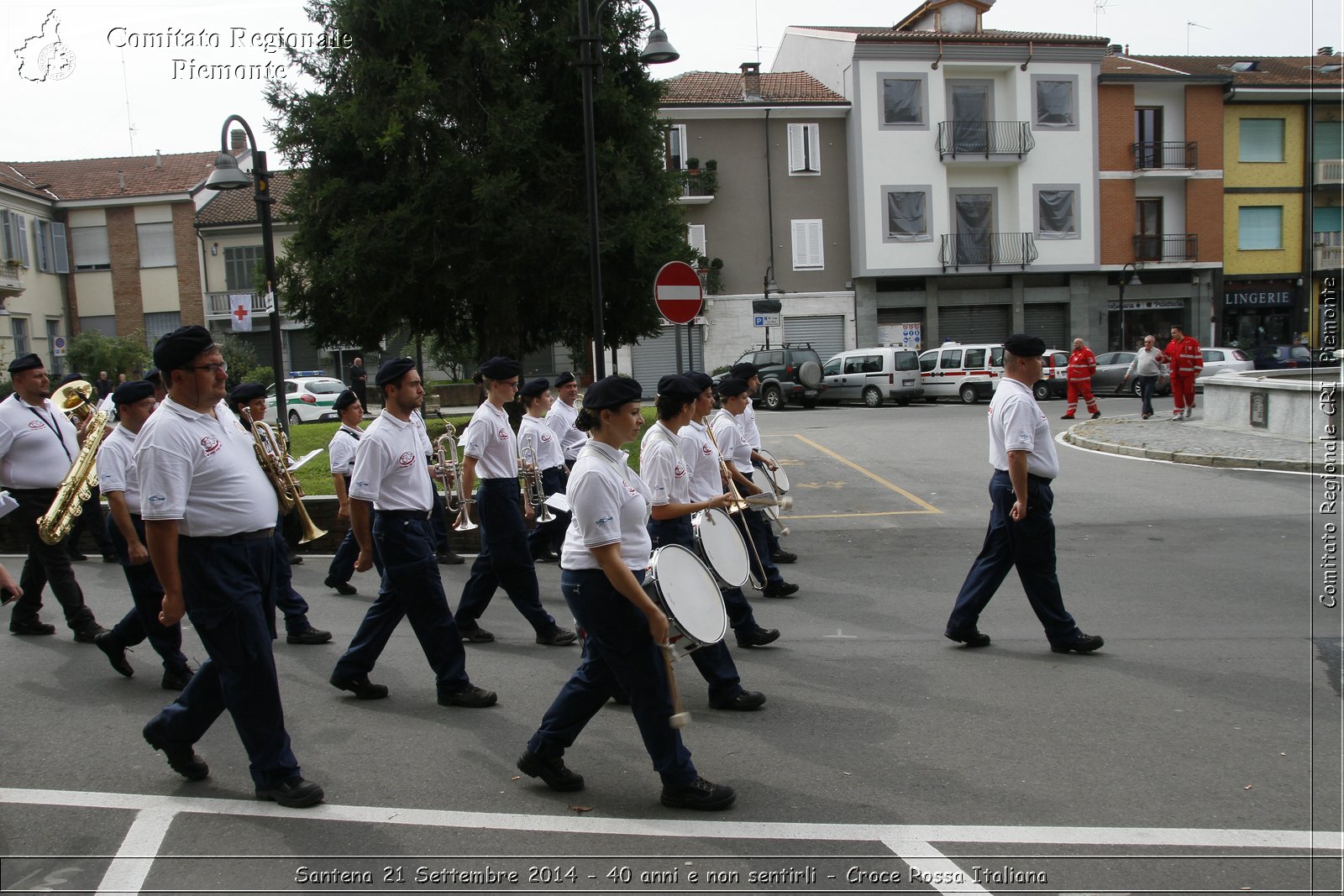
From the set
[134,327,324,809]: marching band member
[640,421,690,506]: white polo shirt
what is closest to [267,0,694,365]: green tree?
[640,421,690,506]: white polo shirt

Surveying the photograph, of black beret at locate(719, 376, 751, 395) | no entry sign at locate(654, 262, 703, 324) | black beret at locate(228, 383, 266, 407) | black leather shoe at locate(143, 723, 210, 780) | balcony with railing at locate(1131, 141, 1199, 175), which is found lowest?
black leather shoe at locate(143, 723, 210, 780)

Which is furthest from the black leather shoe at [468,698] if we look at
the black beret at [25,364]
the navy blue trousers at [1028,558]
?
the black beret at [25,364]

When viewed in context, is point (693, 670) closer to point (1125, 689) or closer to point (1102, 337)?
point (1125, 689)

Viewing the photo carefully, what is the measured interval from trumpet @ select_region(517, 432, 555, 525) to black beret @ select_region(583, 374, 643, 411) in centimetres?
445

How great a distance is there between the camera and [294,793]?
4391mm

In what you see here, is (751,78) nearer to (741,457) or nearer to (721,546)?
(741,457)

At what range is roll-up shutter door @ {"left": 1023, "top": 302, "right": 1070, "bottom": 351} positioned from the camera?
39.5 m

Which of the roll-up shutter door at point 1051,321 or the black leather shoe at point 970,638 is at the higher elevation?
the roll-up shutter door at point 1051,321

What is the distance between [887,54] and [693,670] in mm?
35614

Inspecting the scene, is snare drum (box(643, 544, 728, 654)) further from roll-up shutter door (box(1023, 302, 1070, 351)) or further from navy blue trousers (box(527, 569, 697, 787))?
roll-up shutter door (box(1023, 302, 1070, 351))

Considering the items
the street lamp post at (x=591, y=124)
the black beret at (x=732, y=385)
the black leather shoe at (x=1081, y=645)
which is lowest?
the black leather shoe at (x=1081, y=645)

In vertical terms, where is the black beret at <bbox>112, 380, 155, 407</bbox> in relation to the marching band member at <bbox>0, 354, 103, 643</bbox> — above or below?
above

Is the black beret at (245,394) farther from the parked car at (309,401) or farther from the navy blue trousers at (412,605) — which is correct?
the parked car at (309,401)

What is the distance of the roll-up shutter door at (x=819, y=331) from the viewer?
38875 mm
